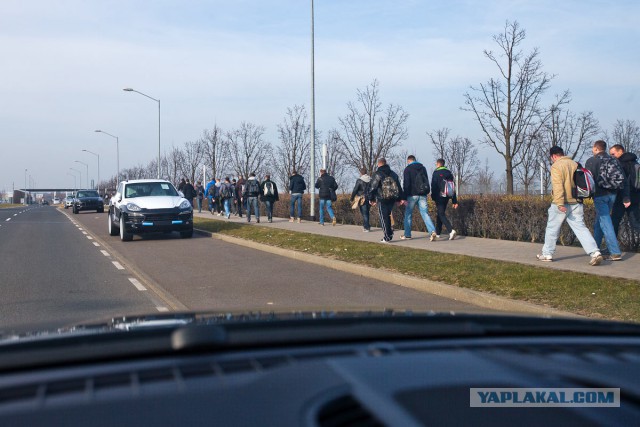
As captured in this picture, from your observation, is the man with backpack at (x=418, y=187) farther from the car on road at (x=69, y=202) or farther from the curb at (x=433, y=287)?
the car on road at (x=69, y=202)

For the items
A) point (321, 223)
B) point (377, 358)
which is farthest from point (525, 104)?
point (377, 358)

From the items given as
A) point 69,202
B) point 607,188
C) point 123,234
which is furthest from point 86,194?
point 607,188

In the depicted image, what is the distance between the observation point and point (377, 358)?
68.6 inches

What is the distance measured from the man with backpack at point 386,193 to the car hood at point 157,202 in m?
6.61

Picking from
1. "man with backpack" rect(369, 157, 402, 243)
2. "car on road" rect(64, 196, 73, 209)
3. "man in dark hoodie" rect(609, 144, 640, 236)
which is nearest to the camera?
"man in dark hoodie" rect(609, 144, 640, 236)

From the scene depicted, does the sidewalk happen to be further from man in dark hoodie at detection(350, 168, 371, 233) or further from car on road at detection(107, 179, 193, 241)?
car on road at detection(107, 179, 193, 241)

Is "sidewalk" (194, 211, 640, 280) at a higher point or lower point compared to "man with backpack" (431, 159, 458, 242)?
lower

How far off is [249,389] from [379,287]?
9160mm

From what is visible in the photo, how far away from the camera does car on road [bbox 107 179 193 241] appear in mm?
19703

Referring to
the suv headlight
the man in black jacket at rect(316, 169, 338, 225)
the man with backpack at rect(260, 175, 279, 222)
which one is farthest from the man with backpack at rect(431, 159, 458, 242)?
the man with backpack at rect(260, 175, 279, 222)

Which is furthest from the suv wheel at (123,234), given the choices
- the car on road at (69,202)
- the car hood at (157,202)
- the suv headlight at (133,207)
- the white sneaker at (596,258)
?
the car on road at (69,202)
